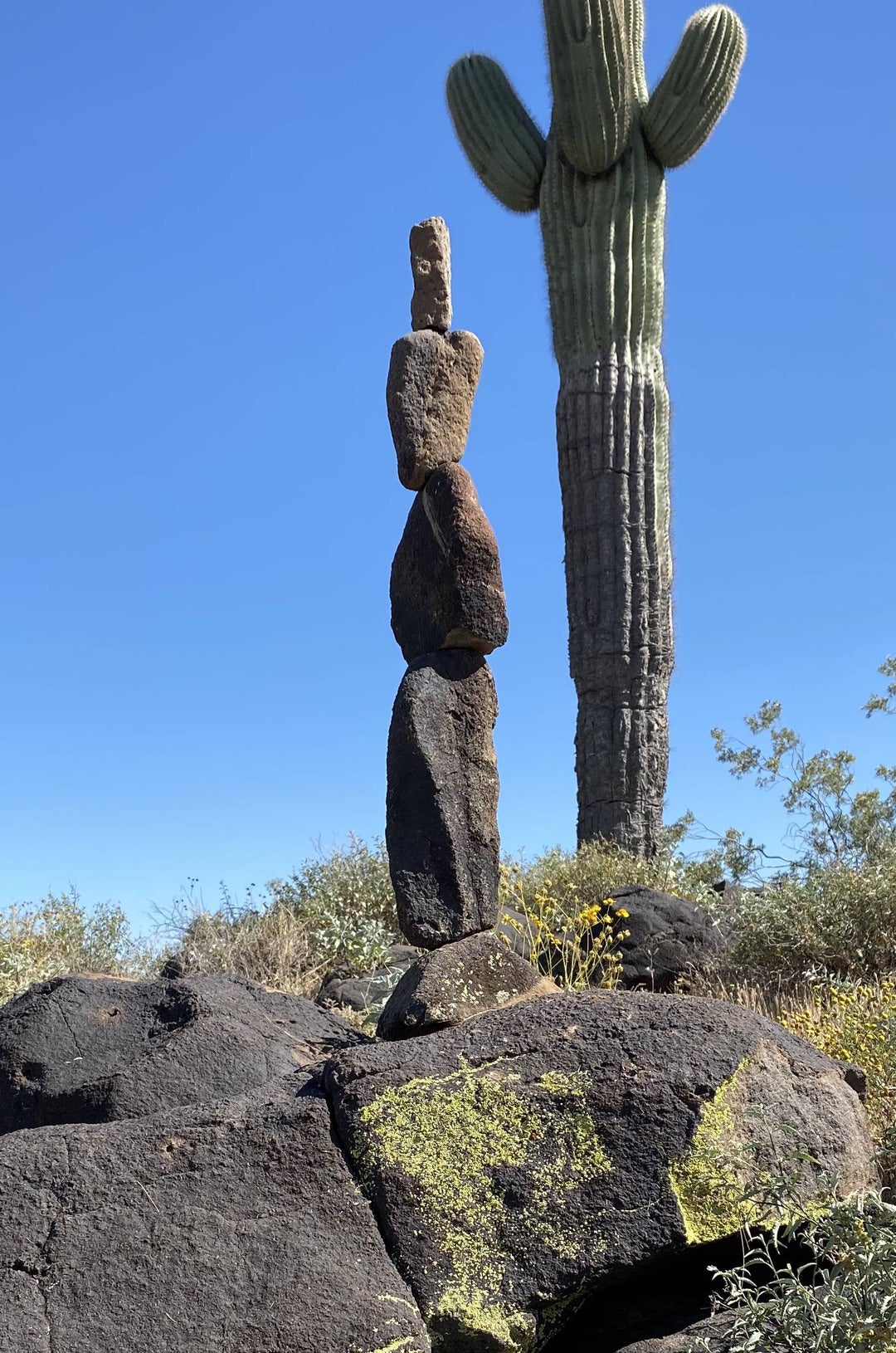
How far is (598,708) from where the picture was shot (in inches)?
439

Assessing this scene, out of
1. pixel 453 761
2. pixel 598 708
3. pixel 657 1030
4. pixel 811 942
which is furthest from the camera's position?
pixel 598 708

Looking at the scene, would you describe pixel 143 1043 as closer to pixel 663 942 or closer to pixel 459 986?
pixel 459 986

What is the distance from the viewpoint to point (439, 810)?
4.87 metres

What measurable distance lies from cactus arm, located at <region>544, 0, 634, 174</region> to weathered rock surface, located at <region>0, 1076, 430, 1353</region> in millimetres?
9919

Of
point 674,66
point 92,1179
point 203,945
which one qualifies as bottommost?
point 92,1179

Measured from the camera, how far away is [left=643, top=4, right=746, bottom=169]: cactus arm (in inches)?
464

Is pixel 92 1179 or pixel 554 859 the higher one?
pixel 554 859

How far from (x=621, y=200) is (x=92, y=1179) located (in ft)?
32.8

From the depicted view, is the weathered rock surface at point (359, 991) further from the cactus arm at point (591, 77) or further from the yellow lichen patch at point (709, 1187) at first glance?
the cactus arm at point (591, 77)

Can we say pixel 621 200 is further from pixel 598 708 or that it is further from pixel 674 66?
pixel 598 708

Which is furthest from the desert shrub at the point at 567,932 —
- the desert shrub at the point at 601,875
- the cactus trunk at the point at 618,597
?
the cactus trunk at the point at 618,597

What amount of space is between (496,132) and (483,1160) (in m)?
10.9

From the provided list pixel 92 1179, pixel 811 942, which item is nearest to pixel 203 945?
pixel 811 942

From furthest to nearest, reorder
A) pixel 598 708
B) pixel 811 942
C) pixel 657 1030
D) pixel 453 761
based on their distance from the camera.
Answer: pixel 598 708 < pixel 811 942 < pixel 453 761 < pixel 657 1030
